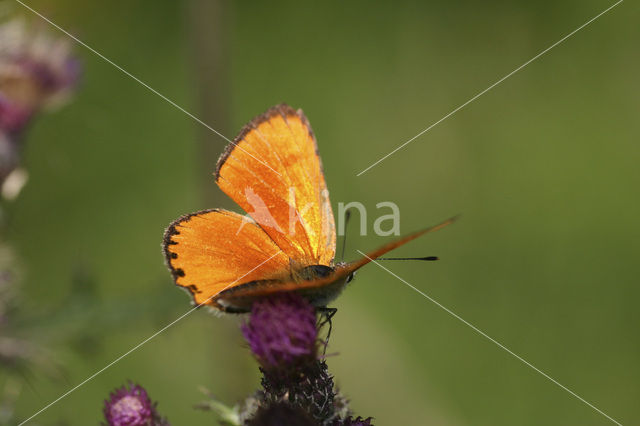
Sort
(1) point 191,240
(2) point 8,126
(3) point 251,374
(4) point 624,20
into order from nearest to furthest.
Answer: (1) point 191,240
(2) point 8,126
(3) point 251,374
(4) point 624,20

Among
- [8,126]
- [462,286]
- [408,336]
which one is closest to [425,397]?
[408,336]

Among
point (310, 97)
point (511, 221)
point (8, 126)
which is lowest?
point (511, 221)

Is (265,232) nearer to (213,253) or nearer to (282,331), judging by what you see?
(213,253)

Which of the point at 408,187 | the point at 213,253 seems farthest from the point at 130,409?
the point at 408,187

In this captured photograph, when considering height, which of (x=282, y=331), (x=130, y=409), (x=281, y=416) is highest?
(x=130, y=409)

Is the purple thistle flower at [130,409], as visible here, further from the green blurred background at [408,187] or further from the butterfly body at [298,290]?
the green blurred background at [408,187]

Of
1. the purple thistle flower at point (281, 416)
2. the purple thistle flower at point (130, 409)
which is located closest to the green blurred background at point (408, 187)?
the purple thistle flower at point (130, 409)

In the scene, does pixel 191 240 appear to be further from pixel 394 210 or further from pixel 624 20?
pixel 624 20
